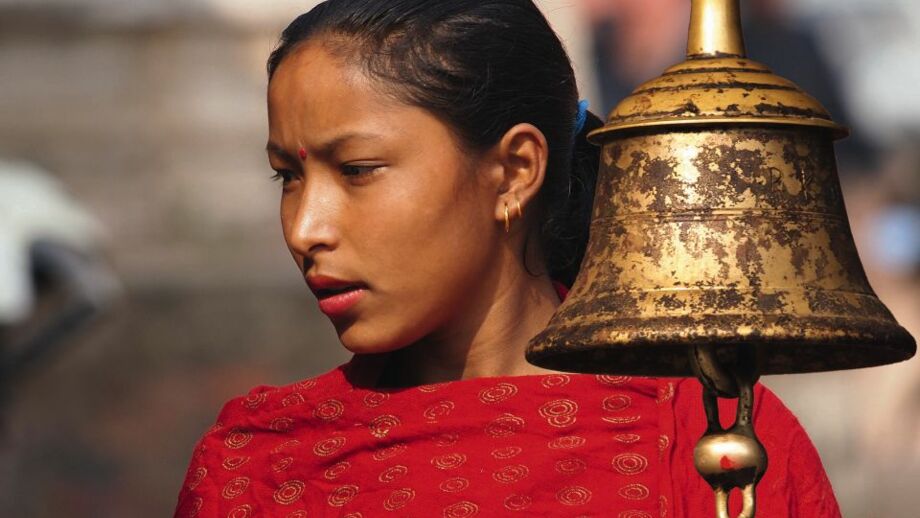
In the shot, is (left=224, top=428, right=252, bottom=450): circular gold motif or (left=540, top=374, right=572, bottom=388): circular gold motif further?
(left=224, top=428, right=252, bottom=450): circular gold motif

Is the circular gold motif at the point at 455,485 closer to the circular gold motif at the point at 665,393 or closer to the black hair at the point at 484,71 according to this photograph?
the circular gold motif at the point at 665,393

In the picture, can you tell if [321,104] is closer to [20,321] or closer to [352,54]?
[352,54]

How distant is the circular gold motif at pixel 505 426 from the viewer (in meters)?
3.64

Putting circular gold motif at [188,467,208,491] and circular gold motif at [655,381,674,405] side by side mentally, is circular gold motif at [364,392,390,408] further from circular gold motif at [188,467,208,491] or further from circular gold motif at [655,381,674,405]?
circular gold motif at [655,381,674,405]

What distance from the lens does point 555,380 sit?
3678 millimetres

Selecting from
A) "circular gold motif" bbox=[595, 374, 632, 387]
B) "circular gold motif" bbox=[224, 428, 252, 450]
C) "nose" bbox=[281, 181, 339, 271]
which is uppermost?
"nose" bbox=[281, 181, 339, 271]

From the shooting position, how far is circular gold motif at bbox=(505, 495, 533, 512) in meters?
3.49

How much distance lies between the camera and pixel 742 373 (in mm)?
2670

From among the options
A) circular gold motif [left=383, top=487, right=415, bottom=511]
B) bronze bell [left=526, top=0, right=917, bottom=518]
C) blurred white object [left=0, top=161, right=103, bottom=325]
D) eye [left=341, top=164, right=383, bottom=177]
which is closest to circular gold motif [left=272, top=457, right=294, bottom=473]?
circular gold motif [left=383, top=487, right=415, bottom=511]

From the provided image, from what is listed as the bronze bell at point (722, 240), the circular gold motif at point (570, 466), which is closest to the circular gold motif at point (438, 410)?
the circular gold motif at point (570, 466)

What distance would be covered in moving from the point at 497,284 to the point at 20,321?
15.9ft

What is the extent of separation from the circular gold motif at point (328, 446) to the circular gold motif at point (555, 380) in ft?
1.14

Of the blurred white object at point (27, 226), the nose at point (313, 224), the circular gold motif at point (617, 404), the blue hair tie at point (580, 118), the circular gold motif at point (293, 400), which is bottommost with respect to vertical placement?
the circular gold motif at point (617, 404)

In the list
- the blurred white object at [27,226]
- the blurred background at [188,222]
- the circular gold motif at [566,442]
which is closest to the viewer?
the circular gold motif at [566,442]
